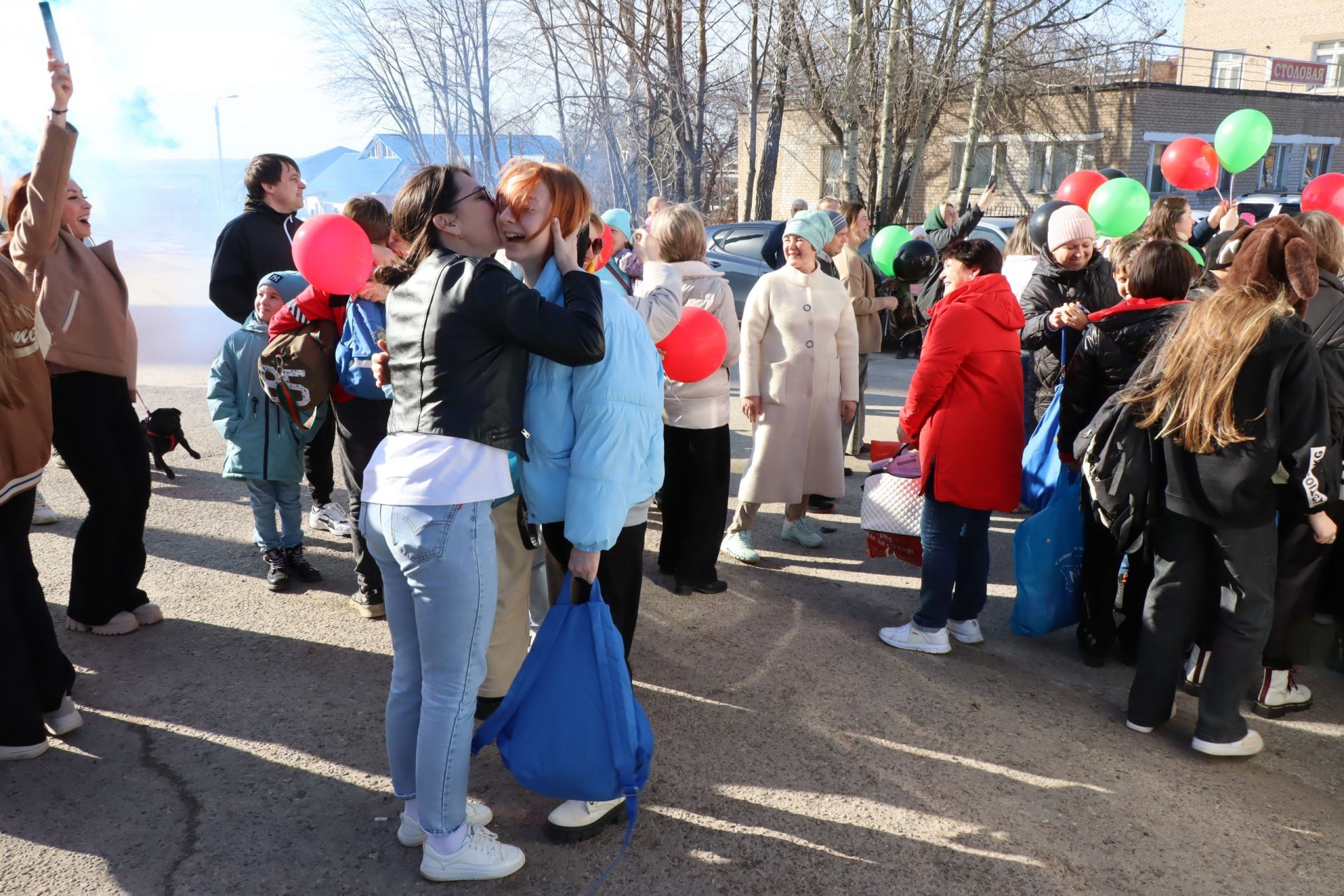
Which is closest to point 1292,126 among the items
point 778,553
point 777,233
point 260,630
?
point 777,233

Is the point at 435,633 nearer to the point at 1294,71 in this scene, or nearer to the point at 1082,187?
the point at 1082,187

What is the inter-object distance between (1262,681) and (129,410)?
4.69 meters

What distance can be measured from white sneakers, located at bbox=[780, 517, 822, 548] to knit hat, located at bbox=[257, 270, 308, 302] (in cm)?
284

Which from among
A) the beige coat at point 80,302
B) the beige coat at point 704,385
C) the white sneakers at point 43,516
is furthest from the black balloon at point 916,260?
the white sneakers at point 43,516

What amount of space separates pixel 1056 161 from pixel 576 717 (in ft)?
88.4

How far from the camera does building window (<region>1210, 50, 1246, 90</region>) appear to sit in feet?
98.7

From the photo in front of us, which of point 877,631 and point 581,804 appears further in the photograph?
point 877,631

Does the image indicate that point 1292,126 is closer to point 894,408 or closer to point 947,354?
point 894,408

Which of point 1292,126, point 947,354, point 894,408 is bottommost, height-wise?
point 894,408

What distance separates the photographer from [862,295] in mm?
6574

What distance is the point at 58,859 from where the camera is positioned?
2.66 m

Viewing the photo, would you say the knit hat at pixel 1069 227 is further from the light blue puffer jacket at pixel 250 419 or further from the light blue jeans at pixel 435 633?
the light blue puffer jacket at pixel 250 419

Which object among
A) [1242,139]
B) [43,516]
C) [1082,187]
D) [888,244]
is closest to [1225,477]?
[888,244]

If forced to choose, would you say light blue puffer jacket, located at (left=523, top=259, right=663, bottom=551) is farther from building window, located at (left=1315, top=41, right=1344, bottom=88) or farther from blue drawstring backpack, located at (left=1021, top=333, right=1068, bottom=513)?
building window, located at (left=1315, top=41, right=1344, bottom=88)
